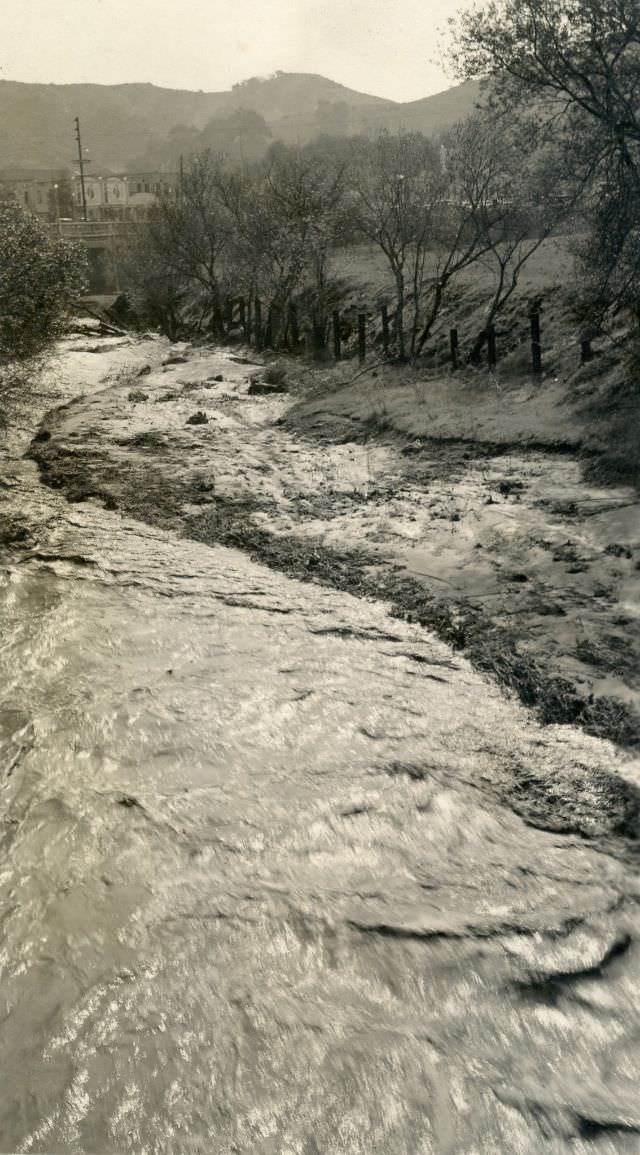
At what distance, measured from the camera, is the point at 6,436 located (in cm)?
1809

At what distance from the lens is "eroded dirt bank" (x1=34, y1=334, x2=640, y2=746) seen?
331 inches

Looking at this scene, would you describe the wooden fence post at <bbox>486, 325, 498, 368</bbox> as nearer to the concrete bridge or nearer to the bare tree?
the bare tree

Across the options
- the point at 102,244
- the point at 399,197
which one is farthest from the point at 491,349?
the point at 102,244

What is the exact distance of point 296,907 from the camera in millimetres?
Answer: 4969

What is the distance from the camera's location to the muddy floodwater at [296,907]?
12.1ft

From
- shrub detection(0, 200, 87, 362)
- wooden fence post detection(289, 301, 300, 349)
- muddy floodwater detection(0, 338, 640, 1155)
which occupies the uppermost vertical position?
shrub detection(0, 200, 87, 362)

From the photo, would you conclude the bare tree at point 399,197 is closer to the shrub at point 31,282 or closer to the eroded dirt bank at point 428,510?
the eroded dirt bank at point 428,510

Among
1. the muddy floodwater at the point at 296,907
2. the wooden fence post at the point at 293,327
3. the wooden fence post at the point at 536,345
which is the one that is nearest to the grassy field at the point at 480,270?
the wooden fence post at the point at 536,345

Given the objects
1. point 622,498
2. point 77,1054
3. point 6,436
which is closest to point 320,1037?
point 77,1054

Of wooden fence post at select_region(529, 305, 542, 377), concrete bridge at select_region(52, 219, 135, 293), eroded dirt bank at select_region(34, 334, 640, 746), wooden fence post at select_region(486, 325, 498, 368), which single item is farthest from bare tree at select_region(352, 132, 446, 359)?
concrete bridge at select_region(52, 219, 135, 293)

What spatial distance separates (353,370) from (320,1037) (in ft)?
88.3

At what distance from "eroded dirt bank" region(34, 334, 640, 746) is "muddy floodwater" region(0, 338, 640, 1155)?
848 mm

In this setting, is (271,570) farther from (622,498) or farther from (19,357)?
(19,357)

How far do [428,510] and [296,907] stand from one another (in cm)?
869
